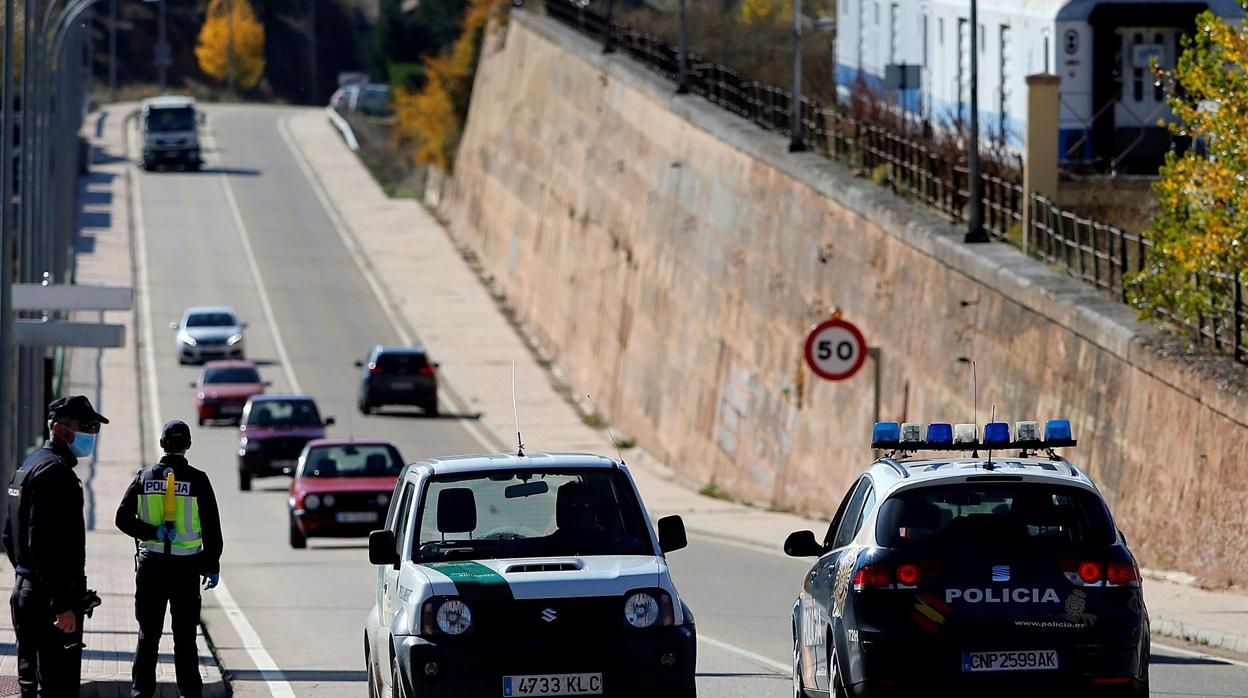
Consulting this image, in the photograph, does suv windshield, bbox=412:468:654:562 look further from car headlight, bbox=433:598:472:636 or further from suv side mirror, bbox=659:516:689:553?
car headlight, bbox=433:598:472:636

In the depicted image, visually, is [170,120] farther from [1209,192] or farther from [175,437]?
[175,437]

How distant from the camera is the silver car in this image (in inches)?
2200

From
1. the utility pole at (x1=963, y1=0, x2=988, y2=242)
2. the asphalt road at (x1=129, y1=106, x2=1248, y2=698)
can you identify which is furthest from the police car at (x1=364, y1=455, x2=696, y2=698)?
the utility pole at (x1=963, y1=0, x2=988, y2=242)

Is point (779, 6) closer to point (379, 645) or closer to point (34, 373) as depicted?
point (34, 373)

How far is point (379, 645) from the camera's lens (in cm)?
1120

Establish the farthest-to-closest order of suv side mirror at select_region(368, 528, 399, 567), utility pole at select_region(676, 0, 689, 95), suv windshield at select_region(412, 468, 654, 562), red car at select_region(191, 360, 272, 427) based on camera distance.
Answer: red car at select_region(191, 360, 272, 427) < utility pole at select_region(676, 0, 689, 95) < suv windshield at select_region(412, 468, 654, 562) < suv side mirror at select_region(368, 528, 399, 567)

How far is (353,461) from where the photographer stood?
28391 mm

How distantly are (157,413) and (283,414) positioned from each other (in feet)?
37.3

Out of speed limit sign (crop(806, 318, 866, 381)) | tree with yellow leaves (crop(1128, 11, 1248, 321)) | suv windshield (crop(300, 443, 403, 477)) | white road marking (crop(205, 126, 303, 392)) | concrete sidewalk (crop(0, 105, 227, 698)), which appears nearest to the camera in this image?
concrete sidewalk (crop(0, 105, 227, 698))

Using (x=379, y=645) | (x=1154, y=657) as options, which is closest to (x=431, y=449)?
(x=1154, y=657)

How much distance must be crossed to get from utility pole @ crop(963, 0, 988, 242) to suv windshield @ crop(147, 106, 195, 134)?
215ft

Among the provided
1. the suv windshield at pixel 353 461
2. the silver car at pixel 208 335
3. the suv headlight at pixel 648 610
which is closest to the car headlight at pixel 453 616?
the suv headlight at pixel 648 610

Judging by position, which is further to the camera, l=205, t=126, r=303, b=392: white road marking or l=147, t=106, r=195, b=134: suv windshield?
l=147, t=106, r=195, b=134: suv windshield

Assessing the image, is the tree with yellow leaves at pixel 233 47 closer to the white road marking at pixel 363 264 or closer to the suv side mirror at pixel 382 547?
the white road marking at pixel 363 264
